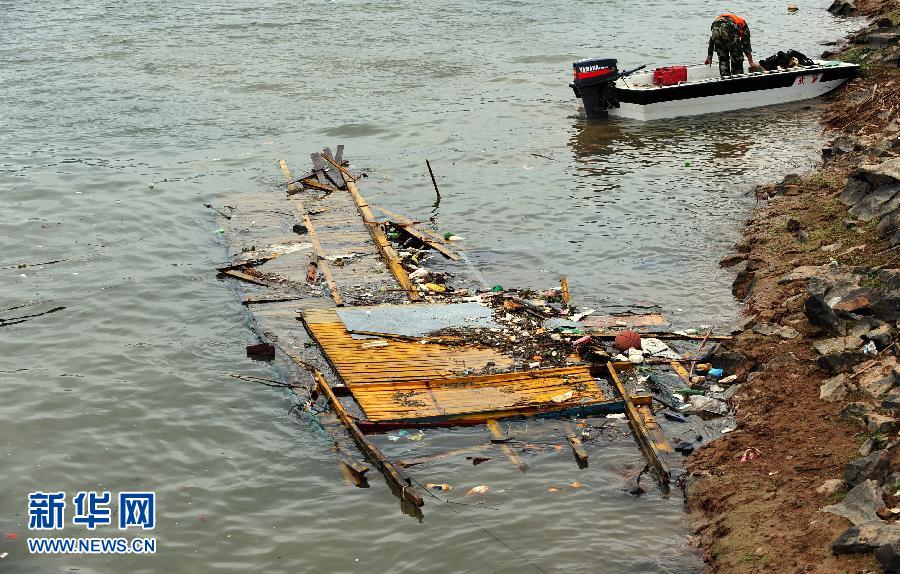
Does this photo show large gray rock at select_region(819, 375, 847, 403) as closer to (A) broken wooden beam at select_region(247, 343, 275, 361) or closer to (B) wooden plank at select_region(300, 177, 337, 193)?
(A) broken wooden beam at select_region(247, 343, 275, 361)

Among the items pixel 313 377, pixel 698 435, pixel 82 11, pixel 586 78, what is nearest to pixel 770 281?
pixel 698 435

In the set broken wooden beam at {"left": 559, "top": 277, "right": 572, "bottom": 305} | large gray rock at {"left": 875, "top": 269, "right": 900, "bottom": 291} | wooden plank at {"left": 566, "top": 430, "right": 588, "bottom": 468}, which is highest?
large gray rock at {"left": 875, "top": 269, "right": 900, "bottom": 291}

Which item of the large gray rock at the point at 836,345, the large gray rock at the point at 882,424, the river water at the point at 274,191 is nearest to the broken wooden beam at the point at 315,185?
the river water at the point at 274,191

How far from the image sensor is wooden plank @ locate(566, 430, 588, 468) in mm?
9312

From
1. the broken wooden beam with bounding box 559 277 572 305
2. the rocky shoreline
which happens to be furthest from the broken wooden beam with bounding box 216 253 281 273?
the rocky shoreline

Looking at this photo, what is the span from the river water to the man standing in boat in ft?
4.00

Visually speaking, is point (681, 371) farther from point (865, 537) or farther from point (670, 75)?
point (670, 75)

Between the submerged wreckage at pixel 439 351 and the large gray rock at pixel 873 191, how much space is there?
3.11 meters

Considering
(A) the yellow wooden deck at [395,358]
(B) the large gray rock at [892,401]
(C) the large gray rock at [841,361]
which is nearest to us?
(B) the large gray rock at [892,401]

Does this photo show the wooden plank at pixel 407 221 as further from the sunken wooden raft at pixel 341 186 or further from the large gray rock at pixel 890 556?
the large gray rock at pixel 890 556

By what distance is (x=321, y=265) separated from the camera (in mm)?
13969

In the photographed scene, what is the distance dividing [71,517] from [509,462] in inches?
159

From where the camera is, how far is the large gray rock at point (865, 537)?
22.1 ft

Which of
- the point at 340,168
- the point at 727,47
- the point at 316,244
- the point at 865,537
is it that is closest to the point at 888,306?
the point at 865,537
